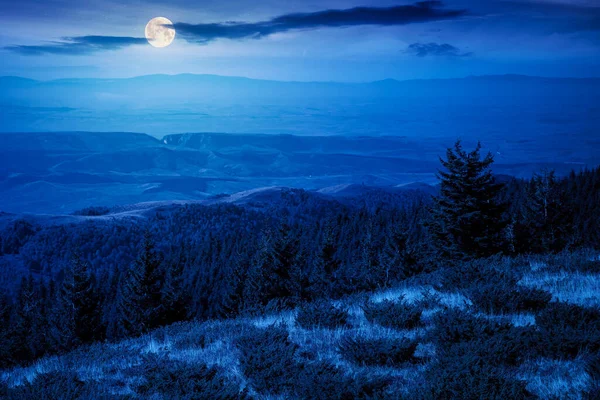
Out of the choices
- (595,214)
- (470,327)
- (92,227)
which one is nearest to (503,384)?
(470,327)

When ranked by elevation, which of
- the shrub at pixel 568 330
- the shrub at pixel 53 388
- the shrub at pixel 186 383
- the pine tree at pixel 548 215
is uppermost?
the shrub at pixel 568 330

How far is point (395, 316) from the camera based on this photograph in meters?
7.78

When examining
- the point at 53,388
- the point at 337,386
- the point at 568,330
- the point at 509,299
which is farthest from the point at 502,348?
the point at 53,388

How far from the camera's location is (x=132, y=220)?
84375mm

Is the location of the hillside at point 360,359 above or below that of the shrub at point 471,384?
below

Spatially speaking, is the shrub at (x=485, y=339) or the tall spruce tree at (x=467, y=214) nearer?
the shrub at (x=485, y=339)

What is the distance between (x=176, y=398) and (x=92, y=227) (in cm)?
8221

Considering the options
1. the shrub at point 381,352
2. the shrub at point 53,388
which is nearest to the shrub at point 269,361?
the shrub at point 381,352

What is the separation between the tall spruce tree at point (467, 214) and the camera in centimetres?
2236

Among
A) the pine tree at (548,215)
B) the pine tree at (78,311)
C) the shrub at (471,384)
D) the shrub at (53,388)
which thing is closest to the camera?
the shrub at (471,384)

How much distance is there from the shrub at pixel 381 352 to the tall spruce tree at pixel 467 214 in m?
17.0

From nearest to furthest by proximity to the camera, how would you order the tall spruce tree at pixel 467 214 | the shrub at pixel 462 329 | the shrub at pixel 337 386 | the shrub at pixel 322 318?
the shrub at pixel 337 386 → the shrub at pixel 462 329 → the shrub at pixel 322 318 → the tall spruce tree at pixel 467 214

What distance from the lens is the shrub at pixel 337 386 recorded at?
16.1 ft

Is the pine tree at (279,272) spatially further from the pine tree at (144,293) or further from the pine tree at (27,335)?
the pine tree at (27,335)
